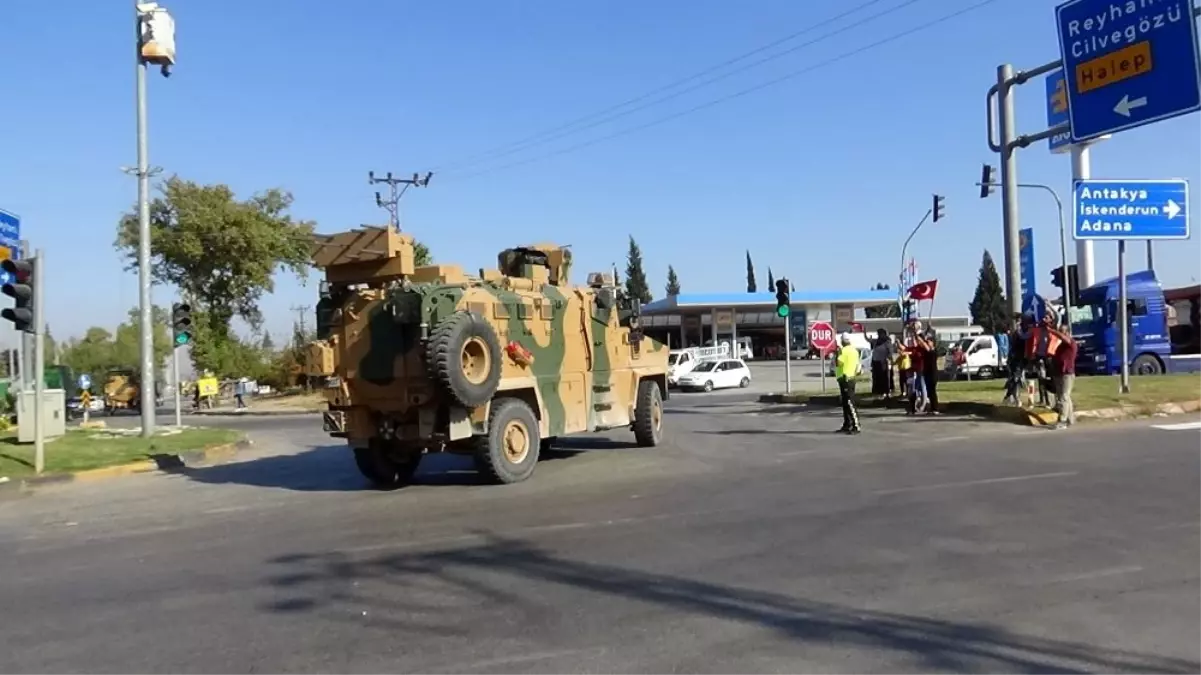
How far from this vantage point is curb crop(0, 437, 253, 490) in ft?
48.4

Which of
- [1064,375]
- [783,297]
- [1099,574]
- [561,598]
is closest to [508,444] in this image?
[561,598]

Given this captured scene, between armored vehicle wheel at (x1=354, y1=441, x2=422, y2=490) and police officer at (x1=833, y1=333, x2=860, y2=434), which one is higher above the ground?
police officer at (x1=833, y1=333, x2=860, y2=434)

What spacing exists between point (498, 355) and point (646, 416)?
14.4 ft

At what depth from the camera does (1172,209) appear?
769 inches

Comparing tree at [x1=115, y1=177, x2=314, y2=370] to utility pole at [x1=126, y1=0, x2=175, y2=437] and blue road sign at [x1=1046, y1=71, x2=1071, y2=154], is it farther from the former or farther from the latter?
blue road sign at [x1=1046, y1=71, x2=1071, y2=154]

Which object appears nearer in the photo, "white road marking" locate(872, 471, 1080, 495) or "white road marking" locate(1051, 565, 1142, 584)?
"white road marking" locate(1051, 565, 1142, 584)

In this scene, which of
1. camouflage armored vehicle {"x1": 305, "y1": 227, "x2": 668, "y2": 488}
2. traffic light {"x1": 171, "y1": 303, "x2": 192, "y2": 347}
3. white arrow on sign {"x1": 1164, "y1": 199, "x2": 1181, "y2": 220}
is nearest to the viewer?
camouflage armored vehicle {"x1": 305, "y1": 227, "x2": 668, "y2": 488}

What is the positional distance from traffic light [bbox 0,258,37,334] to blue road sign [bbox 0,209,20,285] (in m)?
1.14

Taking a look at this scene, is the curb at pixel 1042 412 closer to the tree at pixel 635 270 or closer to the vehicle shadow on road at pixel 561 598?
the vehicle shadow on road at pixel 561 598

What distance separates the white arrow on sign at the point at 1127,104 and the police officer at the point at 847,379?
552 centimetres

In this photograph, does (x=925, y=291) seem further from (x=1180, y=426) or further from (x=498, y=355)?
(x=498, y=355)

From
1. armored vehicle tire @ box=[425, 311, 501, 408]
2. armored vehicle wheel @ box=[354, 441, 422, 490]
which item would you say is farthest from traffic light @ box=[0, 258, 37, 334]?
armored vehicle tire @ box=[425, 311, 501, 408]

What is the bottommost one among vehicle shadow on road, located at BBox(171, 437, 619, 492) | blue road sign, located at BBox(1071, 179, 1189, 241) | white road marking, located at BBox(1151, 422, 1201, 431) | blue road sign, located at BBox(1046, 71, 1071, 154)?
vehicle shadow on road, located at BBox(171, 437, 619, 492)

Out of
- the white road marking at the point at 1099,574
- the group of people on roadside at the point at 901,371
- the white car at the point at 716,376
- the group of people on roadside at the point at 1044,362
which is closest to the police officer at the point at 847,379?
the group of people on roadside at the point at 901,371
